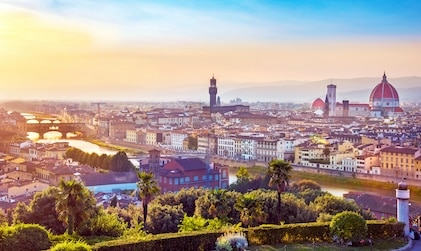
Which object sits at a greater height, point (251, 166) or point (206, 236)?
point (206, 236)

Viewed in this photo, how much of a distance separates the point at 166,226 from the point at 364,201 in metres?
7.65

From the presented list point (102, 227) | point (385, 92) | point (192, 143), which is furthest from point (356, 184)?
point (385, 92)

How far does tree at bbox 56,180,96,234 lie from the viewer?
298 inches

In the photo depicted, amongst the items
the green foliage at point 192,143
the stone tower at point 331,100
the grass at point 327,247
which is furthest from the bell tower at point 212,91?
the grass at point 327,247

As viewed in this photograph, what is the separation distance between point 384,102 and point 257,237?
51468 mm

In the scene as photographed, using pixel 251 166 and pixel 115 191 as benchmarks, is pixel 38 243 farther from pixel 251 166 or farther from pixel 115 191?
pixel 251 166

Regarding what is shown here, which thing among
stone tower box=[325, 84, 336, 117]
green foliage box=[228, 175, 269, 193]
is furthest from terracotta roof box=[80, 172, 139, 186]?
stone tower box=[325, 84, 336, 117]

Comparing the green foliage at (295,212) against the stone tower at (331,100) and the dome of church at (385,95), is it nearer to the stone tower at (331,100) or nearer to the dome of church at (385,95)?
the dome of church at (385,95)

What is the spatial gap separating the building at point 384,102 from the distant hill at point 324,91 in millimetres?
67086

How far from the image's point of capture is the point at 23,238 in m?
5.94

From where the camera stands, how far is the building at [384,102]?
5462 centimetres

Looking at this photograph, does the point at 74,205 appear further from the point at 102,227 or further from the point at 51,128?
the point at 51,128

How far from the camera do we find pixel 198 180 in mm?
18625

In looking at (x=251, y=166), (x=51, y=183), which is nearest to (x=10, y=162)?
(x=51, y=183)
